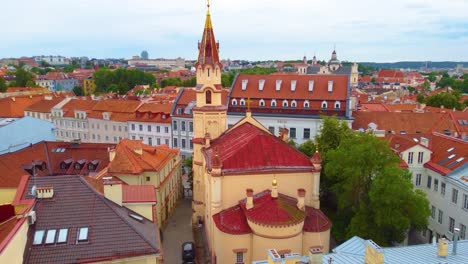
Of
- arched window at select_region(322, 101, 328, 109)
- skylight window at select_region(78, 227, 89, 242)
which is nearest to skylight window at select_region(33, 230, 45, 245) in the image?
skylight window at select_region(78, 227, 89, 242)

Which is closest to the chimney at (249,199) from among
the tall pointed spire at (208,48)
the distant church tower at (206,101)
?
the distant church tower at (206,101)

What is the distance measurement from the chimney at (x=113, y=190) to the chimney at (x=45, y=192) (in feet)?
8.72

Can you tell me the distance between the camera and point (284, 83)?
6053 centimetres

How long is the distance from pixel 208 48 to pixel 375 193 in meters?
21.1

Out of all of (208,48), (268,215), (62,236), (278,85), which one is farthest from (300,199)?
(278,85)

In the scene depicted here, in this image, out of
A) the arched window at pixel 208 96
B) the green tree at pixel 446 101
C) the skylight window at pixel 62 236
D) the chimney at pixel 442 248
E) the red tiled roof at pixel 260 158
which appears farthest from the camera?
the green tree at pixel 446 101

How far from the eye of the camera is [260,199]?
99.9ft

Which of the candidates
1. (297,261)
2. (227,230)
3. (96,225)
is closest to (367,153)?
(227,230)

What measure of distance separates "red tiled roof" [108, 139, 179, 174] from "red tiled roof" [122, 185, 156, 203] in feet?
43.3

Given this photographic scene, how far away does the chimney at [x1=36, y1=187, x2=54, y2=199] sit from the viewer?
67.3 ft

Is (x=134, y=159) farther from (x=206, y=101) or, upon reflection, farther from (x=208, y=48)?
(x=208, y=48)

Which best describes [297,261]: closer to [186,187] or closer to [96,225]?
[96,225]

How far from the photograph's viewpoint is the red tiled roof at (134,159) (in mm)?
37844

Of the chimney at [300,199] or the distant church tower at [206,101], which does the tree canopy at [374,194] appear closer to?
the chimney at [300,199]
